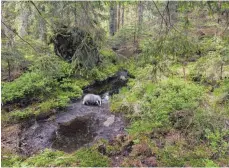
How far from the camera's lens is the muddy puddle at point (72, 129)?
306 inches

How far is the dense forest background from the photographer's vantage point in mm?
5316

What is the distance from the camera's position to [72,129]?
8.69m

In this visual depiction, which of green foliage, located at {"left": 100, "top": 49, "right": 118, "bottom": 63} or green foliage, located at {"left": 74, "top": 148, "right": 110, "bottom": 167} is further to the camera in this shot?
green foliage, located at {"left": 100, "top": 49, "right": 118, "bottom": 63}

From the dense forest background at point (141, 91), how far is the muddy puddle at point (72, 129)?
13.1 inches

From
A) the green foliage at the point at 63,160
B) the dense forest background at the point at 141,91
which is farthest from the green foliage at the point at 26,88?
the green foliage at the point at 63,160

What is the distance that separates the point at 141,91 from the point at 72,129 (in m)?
3.34

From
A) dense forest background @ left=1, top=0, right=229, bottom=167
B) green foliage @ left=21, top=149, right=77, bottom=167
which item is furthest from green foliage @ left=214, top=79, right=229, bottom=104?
green foliage @ left=21, top=149, right=77, bottom=167

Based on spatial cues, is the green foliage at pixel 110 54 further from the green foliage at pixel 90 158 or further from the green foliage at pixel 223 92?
the green foliage at pixel 90 158

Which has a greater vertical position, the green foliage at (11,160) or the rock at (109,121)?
the rock at (109,121)

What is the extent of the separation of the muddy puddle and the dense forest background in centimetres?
33

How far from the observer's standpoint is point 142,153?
6.84 m

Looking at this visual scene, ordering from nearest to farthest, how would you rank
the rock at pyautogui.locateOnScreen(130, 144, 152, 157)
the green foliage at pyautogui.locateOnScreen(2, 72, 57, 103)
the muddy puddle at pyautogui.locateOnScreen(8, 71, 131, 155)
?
the rock at pyautogui.locateOnScreen(130, 144, 152, 157), the muddy puddle at pyautogui.locateOnScreen(8, 71, 131, 155), the green foliage at pyautogui.locateOnScreen(2, 72, 57, 103)

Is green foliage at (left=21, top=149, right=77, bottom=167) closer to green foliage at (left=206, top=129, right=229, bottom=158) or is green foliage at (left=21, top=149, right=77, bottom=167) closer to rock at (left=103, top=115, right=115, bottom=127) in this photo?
rock at (left=103, top=115, right=115, bottom=127)

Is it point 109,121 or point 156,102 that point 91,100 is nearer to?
point 109,121
